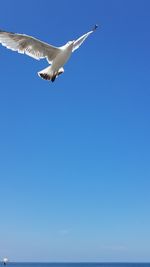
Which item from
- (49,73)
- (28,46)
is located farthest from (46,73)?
→ (28,46)

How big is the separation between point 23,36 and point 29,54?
25.3 inches

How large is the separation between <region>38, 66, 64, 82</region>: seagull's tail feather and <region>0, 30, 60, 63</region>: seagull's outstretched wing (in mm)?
1168

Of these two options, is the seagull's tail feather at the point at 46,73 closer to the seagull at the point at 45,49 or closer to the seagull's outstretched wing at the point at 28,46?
the seagull at the point at 45,49

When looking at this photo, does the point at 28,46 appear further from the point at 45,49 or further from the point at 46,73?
the point at 46,73

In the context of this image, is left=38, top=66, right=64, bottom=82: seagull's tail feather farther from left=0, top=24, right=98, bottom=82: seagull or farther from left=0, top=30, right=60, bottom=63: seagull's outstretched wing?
left=0, top=30, right=60, bottom=63: seagull's outstretched wing

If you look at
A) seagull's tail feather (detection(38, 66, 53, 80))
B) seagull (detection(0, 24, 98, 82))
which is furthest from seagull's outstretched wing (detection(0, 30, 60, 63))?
seagull's tail feather (detection(38, 66, 53, 80))

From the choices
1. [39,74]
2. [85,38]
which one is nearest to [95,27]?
[85,38]

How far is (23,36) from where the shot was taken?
1939 centimetres

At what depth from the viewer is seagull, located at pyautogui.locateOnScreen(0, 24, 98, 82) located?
18.6 metres

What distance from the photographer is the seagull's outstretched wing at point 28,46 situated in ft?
61.7

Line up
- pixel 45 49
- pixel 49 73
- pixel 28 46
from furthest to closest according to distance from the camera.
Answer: pixel 45 49, pixel 28 46, pixel 49 73

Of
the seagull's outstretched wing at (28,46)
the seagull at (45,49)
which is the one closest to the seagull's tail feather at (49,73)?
the seagull at (45,49)

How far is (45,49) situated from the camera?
20.1 metres

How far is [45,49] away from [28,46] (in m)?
0.69
